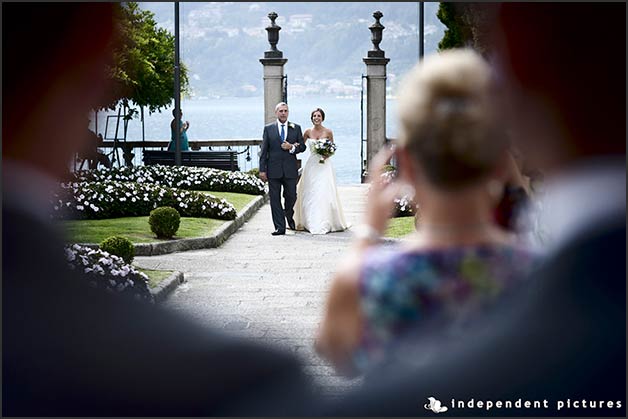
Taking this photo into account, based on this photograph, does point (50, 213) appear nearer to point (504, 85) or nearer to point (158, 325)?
point (158, 325)

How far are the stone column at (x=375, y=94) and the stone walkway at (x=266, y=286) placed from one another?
999cm

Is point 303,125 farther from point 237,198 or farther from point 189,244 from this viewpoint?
point 189,244

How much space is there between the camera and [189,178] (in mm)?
18344

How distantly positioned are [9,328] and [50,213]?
53 cm

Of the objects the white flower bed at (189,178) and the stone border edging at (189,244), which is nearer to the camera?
the stone border edging at (189,244)

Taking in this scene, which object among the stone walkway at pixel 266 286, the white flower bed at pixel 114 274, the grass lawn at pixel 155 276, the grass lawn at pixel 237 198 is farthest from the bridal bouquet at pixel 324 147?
the white flower bed at pixel 114 274

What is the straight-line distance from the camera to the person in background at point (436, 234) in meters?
2.38

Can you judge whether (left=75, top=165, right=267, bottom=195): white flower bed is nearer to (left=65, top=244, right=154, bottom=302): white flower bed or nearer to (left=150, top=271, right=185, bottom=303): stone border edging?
(left=150, top=271, right=185, bottom=303): stone border edging

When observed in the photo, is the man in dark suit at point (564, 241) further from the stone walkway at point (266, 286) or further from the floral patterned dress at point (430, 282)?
the stone walkway at point (266, 286)

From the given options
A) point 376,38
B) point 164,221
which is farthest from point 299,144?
point 376,38

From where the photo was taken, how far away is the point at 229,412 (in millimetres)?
4027

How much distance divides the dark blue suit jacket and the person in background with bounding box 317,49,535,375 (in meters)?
10.7

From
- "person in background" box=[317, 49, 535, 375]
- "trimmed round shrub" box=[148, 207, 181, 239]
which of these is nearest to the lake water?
"trimmed round shrub" box=[148, 207, 181, 239]

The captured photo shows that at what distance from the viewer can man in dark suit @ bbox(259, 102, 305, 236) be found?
13352 mm
